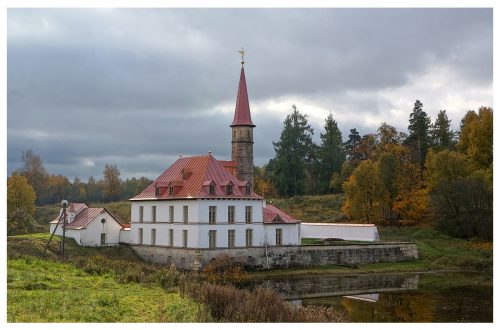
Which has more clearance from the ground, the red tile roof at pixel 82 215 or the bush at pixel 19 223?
the red tile roof at pixel 82 215

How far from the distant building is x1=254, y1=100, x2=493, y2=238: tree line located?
22.9 meters

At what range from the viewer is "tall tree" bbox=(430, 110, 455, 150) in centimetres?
6906

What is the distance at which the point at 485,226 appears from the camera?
34.5 meters

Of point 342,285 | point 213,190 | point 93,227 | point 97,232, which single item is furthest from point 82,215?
point 342,285

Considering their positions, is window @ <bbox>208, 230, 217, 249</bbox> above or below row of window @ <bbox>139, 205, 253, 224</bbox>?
below

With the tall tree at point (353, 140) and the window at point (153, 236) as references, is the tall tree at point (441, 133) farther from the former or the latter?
the window at point (153, 236)

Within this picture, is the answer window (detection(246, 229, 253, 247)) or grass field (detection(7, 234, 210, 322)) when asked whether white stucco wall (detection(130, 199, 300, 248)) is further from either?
grass field (detection(7, 234, 210, 322))

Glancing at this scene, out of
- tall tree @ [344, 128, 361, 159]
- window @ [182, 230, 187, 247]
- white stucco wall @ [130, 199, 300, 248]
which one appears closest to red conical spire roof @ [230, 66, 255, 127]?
white stucco wall @ [130, 199, 300, 248]

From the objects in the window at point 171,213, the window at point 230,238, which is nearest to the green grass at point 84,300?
the window at point 230,238

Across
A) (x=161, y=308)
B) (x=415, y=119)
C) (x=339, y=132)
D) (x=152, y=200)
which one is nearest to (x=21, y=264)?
(x=161, y=308)

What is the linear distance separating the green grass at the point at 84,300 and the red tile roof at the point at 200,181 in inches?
517

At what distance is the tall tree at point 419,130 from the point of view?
7025 cm
